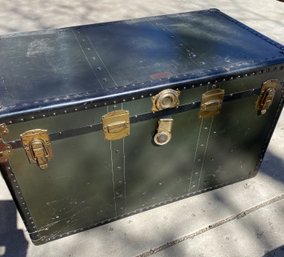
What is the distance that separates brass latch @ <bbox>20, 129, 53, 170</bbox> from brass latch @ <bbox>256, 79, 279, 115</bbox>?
5.04ft

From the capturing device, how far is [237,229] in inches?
99.1

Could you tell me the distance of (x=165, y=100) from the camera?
6.28 ft

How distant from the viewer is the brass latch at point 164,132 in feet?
6.60

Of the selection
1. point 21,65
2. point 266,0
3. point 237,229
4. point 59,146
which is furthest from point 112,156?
point 266,0

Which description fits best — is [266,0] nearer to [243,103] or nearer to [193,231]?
[243,103]

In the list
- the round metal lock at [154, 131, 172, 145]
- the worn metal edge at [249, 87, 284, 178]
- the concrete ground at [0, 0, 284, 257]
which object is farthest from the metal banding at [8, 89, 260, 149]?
the concrete ground at [0, 0, 284, 257]

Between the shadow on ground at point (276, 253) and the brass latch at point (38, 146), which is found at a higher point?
the brass latch at point (38, 146)

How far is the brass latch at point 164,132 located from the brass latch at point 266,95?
29.1 inches

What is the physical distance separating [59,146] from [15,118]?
1.07 ft

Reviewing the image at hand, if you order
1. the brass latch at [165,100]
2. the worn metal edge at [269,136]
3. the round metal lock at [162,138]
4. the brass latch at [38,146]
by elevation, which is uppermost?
the brass latch at [165,100]

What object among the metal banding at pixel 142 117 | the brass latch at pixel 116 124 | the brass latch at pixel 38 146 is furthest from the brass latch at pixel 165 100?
the brass latch at pixel 38 146

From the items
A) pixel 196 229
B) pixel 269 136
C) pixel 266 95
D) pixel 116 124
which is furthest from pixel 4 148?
pixel 269 136

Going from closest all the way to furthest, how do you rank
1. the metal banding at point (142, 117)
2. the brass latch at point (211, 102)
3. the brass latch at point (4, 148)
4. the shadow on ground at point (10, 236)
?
the brass latch at point (4, 148) < the metal banding at point (142, 117) < the brass latch at point (211, 102) < the shadow on ground at point (10, 236)

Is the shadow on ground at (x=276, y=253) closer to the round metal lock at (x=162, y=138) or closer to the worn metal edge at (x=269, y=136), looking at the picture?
the worn metal edge at (x=269, y=136)
